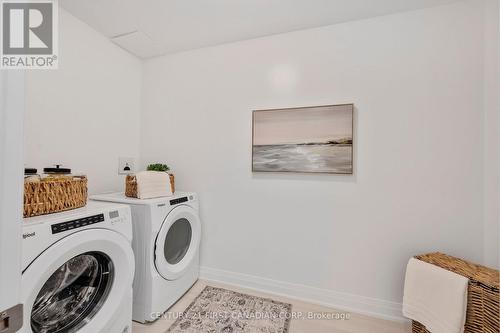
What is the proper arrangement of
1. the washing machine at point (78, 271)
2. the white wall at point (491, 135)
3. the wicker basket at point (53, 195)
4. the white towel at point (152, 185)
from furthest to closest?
the white towel at point (152, 185)
the white wall at point (491, 135)
the wicker basket at point (53, 195)
the washing machine at point (78, 271)

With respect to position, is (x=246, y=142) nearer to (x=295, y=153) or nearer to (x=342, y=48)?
(x=295, y=153)

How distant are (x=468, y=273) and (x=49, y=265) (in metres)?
2.02

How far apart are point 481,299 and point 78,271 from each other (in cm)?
206

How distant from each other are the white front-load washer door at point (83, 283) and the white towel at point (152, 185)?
455 mm

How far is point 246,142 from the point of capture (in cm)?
204

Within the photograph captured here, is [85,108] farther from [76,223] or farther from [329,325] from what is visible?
[329,325]

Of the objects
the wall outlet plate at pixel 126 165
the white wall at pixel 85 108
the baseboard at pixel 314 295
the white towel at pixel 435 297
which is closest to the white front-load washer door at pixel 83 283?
the white wall at pixel 85 108

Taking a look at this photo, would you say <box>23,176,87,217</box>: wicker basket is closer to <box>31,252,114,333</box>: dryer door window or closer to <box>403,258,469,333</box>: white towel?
<box>31,252,114,333</box>: dryer door window

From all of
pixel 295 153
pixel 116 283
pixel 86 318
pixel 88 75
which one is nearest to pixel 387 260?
pixel 295 153

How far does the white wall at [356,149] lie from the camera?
5.09 ft

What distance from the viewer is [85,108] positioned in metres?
1.86

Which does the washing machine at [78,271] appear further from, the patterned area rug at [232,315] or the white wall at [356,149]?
the white wall at [356,149]

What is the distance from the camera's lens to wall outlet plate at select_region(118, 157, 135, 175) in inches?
85.8

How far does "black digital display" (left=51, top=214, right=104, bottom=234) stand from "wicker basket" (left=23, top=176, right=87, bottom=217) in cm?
18
